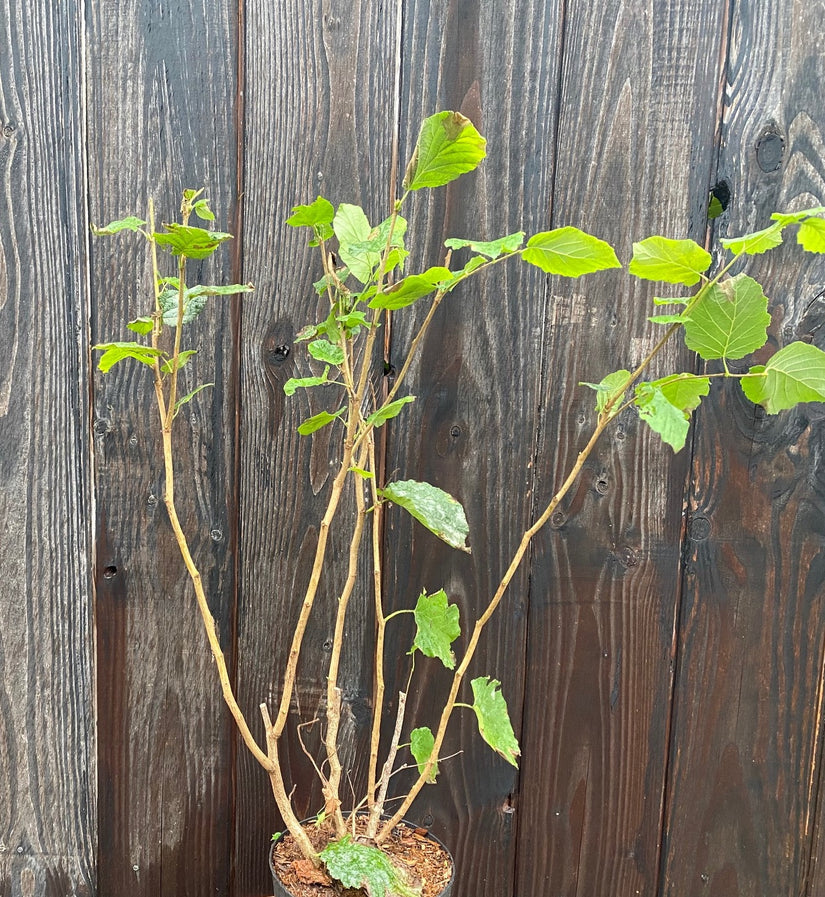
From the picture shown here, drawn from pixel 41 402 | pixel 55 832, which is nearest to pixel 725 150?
pixel 41 402

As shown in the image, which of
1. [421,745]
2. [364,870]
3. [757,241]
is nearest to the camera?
[757,241]

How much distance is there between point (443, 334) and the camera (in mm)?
974

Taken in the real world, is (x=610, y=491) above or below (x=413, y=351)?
below

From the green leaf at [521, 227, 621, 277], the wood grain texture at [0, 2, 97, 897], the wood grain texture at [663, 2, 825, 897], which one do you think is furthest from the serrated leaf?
the wood grain texture at [0, 2, 97, 897]

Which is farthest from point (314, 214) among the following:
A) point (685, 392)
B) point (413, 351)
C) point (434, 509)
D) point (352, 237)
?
point (685, 392)

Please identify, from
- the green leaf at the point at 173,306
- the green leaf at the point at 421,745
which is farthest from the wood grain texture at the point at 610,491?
the green leaf at the point at 173,306

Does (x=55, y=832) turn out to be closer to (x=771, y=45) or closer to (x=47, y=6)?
(x=47, y=6)

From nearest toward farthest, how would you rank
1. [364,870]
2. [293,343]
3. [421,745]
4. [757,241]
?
1. [757,241]
2. [364,870]
3. [421,745]
4. [293,343]

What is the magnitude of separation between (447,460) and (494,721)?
0.37 metres

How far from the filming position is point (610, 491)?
99 centimetres

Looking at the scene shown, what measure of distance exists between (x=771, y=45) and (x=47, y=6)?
86 centimetres

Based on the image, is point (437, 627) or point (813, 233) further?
point (437, 627)

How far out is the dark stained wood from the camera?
37.1 inches

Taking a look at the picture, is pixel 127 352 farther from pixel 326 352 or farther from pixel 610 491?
pixel 610 491
